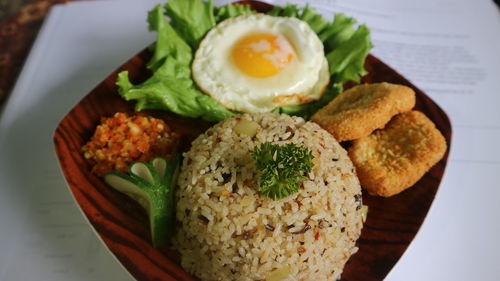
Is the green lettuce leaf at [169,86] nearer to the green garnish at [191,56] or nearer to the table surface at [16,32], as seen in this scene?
the green garnish at [191,56]

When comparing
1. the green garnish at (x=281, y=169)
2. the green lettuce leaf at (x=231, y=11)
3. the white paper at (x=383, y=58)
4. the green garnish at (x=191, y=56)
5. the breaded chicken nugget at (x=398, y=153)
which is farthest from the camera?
the green lettuce leaf at (x=231, y=11)

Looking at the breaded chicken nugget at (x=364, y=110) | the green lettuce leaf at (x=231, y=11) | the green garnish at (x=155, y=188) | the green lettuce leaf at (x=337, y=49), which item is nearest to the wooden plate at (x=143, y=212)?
the green garnish at (x=155, y=188)

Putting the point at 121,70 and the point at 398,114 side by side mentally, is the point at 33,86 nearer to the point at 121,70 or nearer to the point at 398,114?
the point at 121,70

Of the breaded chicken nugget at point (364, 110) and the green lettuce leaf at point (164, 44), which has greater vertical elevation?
the green lettuce leaf at point (164, 44)

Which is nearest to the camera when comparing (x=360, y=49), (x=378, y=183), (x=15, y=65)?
(x=378, y=183)

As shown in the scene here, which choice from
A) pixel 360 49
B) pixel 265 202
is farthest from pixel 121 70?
pixel 360 49

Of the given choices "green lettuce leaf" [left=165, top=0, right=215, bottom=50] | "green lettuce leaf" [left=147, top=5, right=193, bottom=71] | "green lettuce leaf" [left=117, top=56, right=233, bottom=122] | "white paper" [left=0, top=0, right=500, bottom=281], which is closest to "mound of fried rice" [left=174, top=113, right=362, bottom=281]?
"green lettuce leaf" [left=117, top=56, right=233, bottom=122]

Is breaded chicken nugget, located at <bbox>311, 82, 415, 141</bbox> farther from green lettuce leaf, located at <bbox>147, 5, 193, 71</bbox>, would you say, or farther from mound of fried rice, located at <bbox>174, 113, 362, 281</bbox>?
green lettuce leaf, located at <bbox>147, 5, 193, 71</bbox>
